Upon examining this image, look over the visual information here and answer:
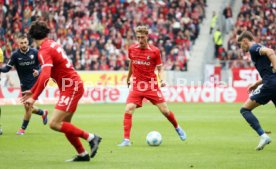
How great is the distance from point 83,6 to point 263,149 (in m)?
27.7

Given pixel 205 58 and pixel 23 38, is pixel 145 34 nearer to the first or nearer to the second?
pixel 23 38

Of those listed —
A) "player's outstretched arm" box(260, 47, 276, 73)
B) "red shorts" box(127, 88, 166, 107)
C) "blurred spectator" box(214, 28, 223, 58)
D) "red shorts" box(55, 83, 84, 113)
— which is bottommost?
"blurred spectator" box(214, 28, 223, 58)

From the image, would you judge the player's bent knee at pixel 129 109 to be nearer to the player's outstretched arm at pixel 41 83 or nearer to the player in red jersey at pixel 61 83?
the player in red jersey at pixel 61 83

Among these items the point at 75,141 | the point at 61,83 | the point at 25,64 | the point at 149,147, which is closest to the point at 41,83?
the point at 61,83

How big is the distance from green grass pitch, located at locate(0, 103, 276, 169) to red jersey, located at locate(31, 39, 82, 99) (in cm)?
133

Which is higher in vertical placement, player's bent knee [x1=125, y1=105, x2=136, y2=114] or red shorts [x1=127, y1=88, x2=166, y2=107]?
red shorts [x1=127, y1=88, x2=166, y2=107]

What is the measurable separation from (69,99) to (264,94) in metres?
4.23

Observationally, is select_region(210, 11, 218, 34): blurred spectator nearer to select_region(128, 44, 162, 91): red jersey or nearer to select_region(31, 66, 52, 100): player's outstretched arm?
select_region(128, 44, 162, 91): red jersey

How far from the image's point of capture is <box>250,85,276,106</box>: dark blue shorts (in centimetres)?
1328

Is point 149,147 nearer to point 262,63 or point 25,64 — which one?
point 262,63

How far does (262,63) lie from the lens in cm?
1330

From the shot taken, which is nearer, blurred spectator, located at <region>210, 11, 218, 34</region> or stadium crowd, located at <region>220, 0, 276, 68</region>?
stadium crowd, located at <region>220, 0, 276, 68</region>

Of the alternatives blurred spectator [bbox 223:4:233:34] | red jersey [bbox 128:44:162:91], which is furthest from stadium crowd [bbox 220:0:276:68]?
red jersey [bbox 128:44:162:91]

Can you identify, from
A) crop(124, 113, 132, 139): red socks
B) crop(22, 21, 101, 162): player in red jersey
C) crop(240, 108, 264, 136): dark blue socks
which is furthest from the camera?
crop(124, 113, 132, 139): red socks
